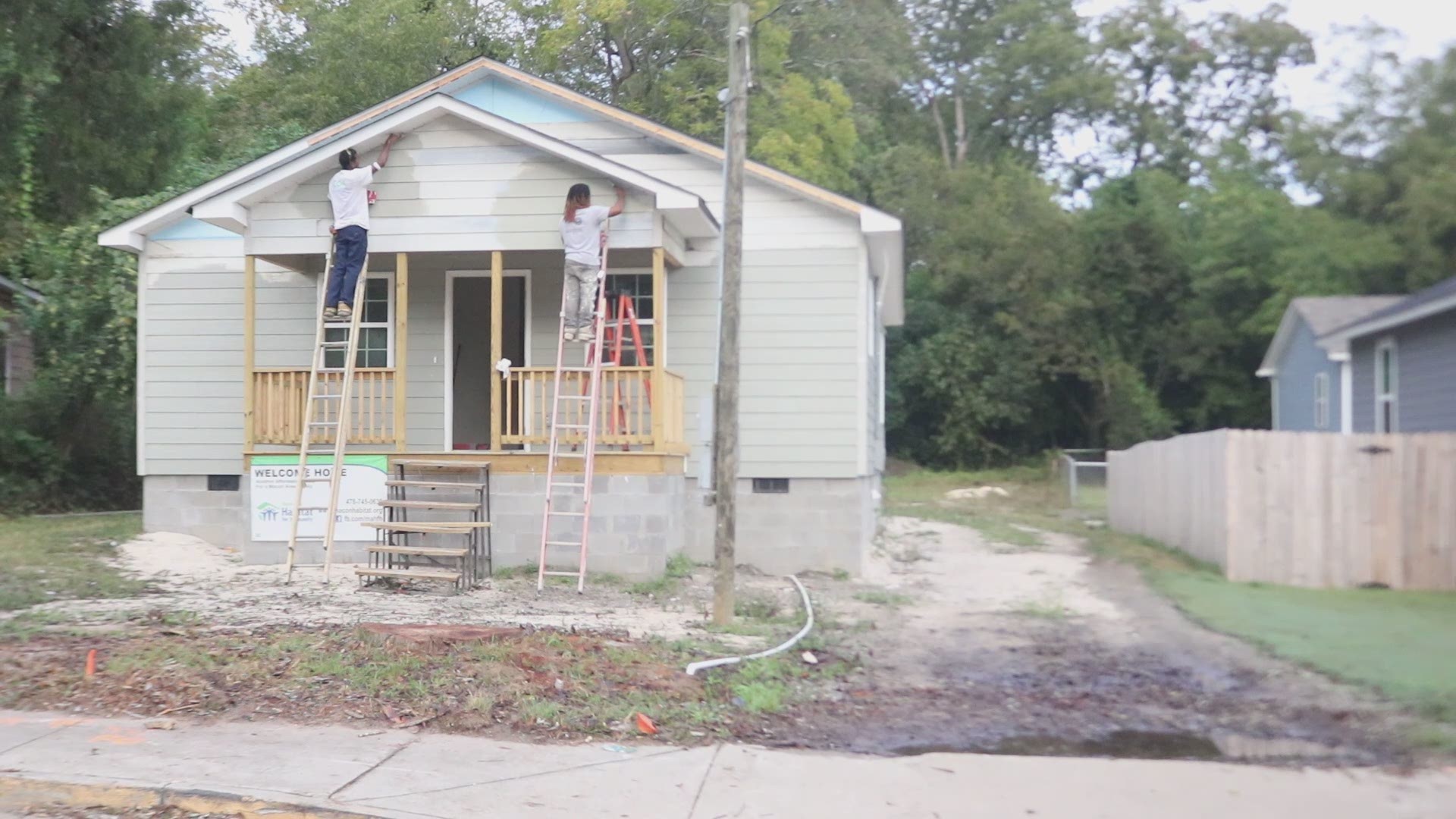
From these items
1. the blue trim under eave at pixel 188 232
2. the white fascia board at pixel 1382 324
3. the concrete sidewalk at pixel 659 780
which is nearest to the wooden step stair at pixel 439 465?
the blue trim under eave at pixel 188 232

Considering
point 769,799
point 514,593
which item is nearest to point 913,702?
point 769,799

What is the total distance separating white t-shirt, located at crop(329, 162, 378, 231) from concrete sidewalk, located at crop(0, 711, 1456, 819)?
6526 millimetres

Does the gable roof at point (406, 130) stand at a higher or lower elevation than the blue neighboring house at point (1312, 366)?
higher

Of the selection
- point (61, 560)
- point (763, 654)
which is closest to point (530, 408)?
point (763, 654)

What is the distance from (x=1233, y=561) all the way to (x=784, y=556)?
489 cm

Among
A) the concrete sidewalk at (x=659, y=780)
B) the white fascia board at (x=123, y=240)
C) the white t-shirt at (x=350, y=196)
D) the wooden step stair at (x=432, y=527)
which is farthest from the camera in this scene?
the white fascia board at (x=123, y=240)

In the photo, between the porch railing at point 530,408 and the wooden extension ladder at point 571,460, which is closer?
the wooden extension ladder at point 571,460

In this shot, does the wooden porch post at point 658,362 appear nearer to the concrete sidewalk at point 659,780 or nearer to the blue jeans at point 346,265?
the blue jeans at point 346,265

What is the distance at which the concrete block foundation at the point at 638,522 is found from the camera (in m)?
13.0

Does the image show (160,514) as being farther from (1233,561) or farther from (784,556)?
(1233,561)

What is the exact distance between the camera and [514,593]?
1196 centimetres

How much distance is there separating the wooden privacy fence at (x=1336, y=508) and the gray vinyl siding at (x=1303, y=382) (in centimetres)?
1143

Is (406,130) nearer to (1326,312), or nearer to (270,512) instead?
(270,512)

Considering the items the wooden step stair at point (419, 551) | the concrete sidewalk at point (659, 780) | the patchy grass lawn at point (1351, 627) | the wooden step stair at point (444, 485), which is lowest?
the concrete sidewalk at point (659, 780)
